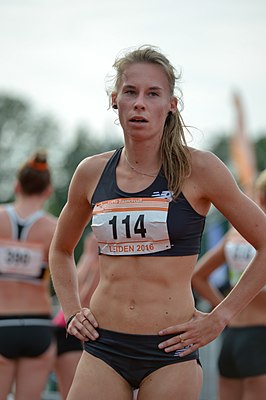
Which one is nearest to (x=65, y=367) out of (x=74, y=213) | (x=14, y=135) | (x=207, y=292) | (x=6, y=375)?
Answer: (x=6, y=375)

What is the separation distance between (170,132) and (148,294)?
838 mm

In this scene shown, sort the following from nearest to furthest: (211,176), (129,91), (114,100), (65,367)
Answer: (211,176)
(129,91)
(114,100)
(65,367)

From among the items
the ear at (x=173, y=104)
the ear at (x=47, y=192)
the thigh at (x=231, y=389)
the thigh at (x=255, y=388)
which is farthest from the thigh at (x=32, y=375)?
the ear at (x=173, y=104)

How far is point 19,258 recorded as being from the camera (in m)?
6.77

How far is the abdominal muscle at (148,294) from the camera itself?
13.9ft

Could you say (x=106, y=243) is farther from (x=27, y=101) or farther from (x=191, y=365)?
(x=27, y=101)

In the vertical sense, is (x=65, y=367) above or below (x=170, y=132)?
below

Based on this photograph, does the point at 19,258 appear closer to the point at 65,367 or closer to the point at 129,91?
the point at 65,367

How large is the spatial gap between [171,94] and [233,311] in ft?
3.66

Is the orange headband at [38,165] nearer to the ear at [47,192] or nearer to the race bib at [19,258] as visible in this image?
the ear at [47,192]

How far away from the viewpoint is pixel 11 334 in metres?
6.76

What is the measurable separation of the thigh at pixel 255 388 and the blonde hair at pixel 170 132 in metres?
2.41

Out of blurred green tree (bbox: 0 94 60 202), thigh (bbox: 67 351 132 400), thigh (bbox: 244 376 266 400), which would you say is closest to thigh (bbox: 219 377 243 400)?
thigh (bbox: 244 376 266 400)

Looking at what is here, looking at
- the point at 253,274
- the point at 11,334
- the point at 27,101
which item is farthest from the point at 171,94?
the point at 27,101
